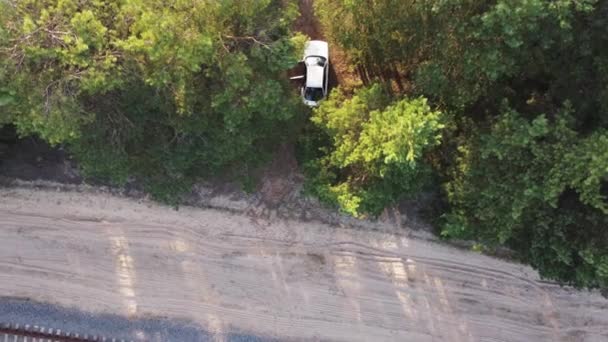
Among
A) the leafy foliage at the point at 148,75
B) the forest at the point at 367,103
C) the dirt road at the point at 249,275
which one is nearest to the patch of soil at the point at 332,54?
the forest at the point at 367,103

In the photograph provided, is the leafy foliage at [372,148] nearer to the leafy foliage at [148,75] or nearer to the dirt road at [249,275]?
the leafy foliage at [148,75]

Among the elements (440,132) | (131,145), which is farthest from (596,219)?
(131,145)

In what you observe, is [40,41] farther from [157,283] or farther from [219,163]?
[157,283]

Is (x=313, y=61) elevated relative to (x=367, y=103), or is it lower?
elevated

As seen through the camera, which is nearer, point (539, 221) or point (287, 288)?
point (539, 221)

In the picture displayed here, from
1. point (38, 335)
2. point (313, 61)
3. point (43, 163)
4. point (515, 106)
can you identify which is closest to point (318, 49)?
point (313, 61)

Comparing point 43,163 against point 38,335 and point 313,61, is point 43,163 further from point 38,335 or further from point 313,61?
point 313,61

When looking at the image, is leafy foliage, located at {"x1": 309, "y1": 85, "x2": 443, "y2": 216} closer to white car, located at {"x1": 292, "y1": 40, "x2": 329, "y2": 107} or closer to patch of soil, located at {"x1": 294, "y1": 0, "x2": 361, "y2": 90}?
white car, located at {"x1": 292, "y1": 40, "x2": 329, "y2": 107}
